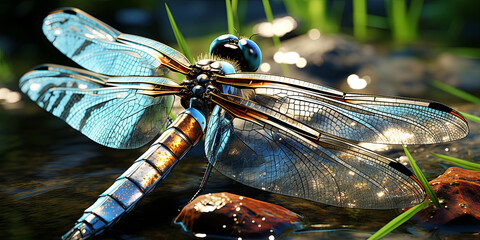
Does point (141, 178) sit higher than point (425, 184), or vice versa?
point (425, 184)

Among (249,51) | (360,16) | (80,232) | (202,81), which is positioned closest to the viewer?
(80,232)

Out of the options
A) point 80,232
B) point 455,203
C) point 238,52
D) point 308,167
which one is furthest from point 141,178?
point 455,203

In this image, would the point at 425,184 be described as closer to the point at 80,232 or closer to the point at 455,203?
the point at 455,203

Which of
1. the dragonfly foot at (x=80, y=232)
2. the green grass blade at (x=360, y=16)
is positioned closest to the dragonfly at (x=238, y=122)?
the dragonfly foot at (x=80, y=232)

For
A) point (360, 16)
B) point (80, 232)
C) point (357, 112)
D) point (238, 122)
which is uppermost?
point (360, 16)

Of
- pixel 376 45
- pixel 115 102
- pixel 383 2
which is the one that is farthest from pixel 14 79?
pixel 383 2

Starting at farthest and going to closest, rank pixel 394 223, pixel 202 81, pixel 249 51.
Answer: pixel 249 51 < pixel 202 81 < pixel 394 223

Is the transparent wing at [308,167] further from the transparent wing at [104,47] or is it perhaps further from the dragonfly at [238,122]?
the transparent wing at [104,47]

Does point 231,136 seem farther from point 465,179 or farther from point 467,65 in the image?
point 467,65
